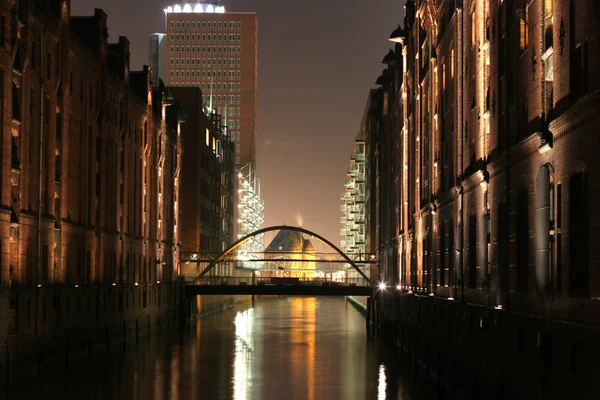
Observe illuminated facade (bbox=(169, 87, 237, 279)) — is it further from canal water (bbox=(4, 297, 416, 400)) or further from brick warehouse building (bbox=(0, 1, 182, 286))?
canal water (bbox=(4, 297, 416, 400))

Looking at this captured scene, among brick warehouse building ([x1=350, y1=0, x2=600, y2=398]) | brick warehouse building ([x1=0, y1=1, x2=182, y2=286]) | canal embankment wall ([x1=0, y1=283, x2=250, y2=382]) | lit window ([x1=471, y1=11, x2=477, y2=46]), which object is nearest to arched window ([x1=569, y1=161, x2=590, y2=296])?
brick warehouse building ([x1=350, y1=0, x2=600, y2=398])

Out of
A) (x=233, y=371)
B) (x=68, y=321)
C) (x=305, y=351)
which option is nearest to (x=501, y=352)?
(x=233, y=371)

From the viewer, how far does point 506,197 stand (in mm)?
33625

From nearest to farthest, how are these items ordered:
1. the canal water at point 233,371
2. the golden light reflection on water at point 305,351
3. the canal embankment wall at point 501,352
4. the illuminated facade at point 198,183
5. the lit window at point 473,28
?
the canal embankment wall at point 501,352 → the lit window at point 473,28 → the canal water at point 233,371 → the golden light reflection on water at point 305,351 → the illuminated facade at point 198,183

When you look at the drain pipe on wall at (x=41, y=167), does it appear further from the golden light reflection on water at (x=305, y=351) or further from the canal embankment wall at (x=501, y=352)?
the canal embankment wall at (x=501, y=352)

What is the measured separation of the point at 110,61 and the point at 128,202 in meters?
10.7

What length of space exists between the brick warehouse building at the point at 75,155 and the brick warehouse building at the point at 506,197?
66.8 ft

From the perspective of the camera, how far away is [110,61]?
7362 centimetres

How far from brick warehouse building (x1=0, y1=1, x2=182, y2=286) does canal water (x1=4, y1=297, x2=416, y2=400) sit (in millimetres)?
5421

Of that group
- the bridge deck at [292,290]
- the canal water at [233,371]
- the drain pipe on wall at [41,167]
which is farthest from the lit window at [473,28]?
the bridge deck at [292,290]

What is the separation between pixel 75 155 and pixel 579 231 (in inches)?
1622

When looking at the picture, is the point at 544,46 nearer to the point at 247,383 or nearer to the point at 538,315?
the point at 538,315

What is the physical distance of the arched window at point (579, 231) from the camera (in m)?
22.9

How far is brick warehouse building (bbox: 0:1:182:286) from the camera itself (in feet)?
154
